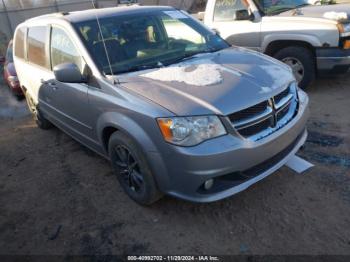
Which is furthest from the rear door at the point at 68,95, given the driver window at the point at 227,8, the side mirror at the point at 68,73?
the driver window at the point at 227,8

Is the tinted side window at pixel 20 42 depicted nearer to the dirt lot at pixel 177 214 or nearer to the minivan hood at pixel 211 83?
the dirt lot at pixel 177 214

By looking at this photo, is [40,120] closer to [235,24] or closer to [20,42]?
[20,42]

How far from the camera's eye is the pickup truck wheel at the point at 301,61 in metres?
5.30

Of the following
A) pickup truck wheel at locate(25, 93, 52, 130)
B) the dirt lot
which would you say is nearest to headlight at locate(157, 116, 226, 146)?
the dirt lot

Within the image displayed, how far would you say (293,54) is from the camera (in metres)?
5.38

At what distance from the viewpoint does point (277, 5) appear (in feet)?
18.8

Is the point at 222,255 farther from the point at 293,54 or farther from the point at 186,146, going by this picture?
the point at 293,54

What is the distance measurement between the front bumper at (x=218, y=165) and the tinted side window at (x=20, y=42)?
3697 mm

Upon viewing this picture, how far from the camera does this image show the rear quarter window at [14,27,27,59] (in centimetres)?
512

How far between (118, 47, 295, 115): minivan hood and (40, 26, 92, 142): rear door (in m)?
0.67

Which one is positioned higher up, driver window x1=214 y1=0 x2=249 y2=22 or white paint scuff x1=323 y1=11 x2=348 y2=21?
driver window x1=214 y1=0 x2=249 y2=22

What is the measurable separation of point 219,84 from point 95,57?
1.30 meters

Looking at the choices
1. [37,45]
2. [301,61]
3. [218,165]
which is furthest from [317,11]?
[37,45]

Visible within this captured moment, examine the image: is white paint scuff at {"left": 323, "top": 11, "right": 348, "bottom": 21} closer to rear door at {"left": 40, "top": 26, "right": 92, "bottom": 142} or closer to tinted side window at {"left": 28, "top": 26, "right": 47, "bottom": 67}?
rear door at {"left": 40, "top": 26, "right": 92, "bottom": 142}
